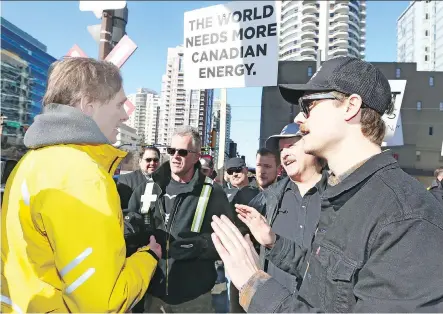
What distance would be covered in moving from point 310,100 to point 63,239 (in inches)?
42.7

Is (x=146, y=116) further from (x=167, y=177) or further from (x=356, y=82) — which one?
(x=356, y=82)

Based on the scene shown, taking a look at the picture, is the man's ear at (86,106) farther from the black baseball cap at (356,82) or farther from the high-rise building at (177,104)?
the high-rise building at (177,104)

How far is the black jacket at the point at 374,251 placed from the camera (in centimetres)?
101

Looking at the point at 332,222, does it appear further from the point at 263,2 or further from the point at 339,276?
the point at 263,2

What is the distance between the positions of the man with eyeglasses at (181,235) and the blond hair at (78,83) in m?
1.79

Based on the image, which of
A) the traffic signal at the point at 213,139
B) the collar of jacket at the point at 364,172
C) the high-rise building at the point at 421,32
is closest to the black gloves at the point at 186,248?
the collar of jacket at the point at 364,172

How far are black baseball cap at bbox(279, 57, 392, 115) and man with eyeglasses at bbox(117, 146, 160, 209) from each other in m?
2.76

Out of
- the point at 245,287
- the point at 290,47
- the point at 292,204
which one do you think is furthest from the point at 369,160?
the point at 290,47

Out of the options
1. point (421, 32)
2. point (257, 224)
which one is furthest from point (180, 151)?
point (421, 32)

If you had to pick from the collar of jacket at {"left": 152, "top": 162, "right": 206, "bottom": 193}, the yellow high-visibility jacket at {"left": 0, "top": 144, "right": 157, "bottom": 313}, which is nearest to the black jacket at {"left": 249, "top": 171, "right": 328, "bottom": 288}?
the collar of jacket at {"left": 152, "top": 162, "right": 206, "bottom": 193}

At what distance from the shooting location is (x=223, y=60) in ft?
16.2

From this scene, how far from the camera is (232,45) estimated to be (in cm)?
496

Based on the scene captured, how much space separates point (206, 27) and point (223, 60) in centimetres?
66

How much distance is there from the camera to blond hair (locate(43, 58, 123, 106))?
1.51 meters
